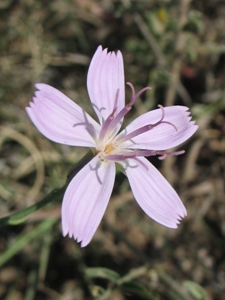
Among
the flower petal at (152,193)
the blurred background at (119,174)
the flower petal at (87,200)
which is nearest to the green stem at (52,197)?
the flower petal at (87,200)

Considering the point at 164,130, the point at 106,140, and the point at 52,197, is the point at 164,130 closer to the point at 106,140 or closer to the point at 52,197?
the point at 106,140

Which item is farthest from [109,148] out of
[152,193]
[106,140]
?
[152,193]

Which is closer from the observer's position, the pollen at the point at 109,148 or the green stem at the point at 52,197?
A: the green stem at the point at 52,197

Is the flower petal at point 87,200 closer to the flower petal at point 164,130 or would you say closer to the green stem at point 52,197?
the green stem at point 52,197

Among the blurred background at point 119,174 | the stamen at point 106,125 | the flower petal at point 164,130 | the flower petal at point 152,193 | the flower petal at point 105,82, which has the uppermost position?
the flower petal at point 105,82

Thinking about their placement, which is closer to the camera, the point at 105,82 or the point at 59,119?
the point at 59,119

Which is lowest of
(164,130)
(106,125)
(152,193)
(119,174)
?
(119,174)

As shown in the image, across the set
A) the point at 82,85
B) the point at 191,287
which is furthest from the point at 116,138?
the point at 82,85

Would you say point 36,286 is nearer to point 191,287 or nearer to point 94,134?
point 191,287
